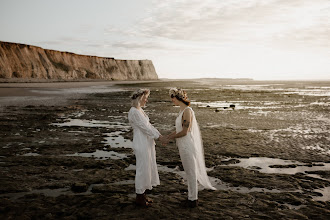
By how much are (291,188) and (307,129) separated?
839 centimetres

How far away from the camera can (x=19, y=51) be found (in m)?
81.2

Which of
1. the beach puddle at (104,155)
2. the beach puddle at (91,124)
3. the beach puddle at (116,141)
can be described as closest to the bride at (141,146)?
the beach puddle at (104,155)

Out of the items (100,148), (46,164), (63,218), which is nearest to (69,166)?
(46,164)

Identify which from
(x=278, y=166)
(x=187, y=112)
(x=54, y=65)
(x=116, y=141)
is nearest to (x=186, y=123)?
(x=187, y=112)

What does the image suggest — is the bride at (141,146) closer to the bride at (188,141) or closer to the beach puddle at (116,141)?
the bride at (188,141)

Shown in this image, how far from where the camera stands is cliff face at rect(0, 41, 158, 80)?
7706cm

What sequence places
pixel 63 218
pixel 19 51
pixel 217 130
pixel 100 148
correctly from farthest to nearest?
pixel 19 51 < pixel 217 130 < pixel 100 148 < pixel 63 218

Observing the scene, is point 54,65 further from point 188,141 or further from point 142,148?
point 188,141

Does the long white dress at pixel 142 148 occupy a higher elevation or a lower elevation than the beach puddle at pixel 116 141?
higher

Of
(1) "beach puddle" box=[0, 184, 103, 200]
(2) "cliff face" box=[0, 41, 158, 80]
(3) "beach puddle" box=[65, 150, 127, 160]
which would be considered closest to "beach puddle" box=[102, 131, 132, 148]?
(3) "beach puddle" box=[65, 150, 127, 160]

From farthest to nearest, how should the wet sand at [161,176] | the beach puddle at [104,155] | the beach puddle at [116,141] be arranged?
the beach puddle at [116,141] → the beach puddle at [104,155] → the wet sand at [161,176]

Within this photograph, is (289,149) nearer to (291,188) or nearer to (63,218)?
(291,188)

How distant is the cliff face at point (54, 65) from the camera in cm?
7706

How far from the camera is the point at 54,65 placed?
94.0 meters
